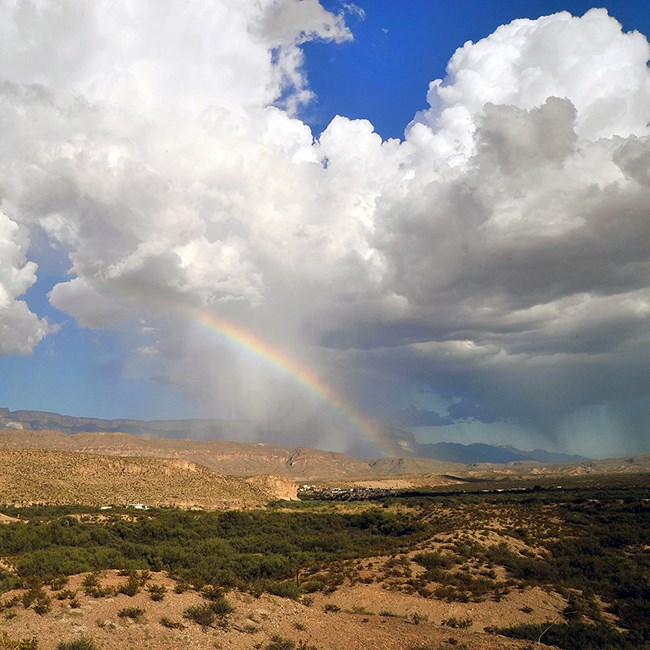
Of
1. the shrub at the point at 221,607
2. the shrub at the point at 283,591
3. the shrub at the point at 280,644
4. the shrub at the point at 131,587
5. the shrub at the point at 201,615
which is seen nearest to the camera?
the shrub at the point at 280,644

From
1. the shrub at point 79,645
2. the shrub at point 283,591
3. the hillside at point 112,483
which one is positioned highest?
the shrub at point 79,645

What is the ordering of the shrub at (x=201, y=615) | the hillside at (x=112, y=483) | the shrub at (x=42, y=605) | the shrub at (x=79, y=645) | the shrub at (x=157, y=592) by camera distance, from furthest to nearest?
1. the hillside at (x=112, y=483)
2. the shrub at (x=157, y=592)
3. the shrub at (x=201, y=615)
4. the shrub at (x=42, y=605)
5. the shrub at (x=79, y=645)

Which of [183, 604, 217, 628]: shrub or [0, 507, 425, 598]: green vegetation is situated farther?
[0, 507, 425, 598]: green vegetation

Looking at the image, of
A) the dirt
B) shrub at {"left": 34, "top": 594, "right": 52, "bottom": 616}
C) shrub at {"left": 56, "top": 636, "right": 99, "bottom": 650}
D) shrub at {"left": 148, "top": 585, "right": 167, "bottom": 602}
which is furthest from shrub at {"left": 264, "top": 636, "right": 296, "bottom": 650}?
shrub at {"left": 34, "top": 594, "right": 52, "bottom": 616}

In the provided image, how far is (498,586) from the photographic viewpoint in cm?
2777

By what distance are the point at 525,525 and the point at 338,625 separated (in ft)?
122

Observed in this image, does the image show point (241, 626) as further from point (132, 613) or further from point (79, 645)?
point (79, 645)

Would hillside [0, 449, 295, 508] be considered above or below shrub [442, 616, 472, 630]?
below

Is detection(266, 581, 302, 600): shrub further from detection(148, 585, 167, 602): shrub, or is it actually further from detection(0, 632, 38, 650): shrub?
detection(0, 632, 38, 650): shrub

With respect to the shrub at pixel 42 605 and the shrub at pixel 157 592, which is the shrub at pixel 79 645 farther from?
the shrub at pixel 157 592

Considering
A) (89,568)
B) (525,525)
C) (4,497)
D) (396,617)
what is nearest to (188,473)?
(4,497)

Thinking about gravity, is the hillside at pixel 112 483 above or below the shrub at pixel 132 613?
below

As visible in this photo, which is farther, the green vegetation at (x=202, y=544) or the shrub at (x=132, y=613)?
the green vegetation at (x=202, y=544)

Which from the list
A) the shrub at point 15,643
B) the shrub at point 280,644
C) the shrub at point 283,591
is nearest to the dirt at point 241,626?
the shrub at point 15,643
